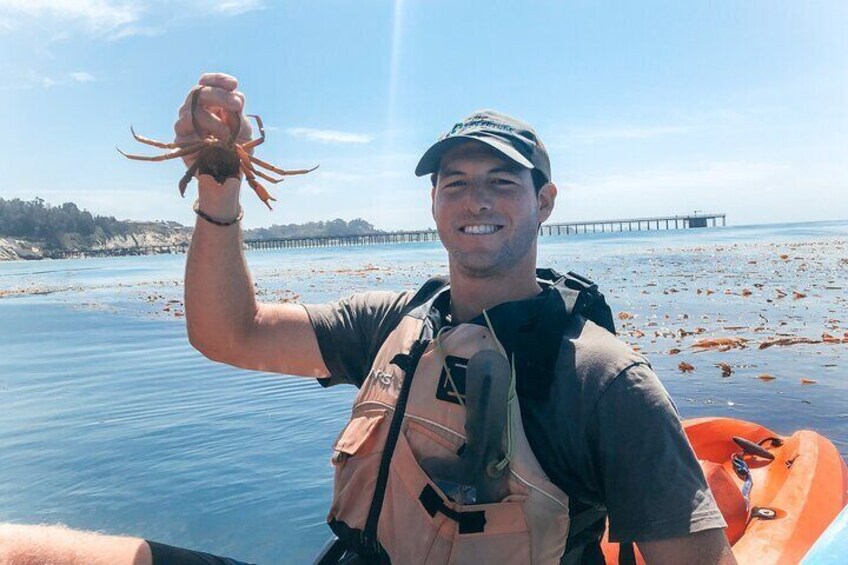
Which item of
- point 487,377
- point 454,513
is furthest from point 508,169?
point 454,513

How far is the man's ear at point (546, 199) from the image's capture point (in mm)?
3377

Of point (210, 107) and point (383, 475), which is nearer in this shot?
point (383, 475)

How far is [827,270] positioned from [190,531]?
29704 mm

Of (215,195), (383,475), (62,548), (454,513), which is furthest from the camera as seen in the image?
(215,195)

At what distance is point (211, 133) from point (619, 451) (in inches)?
86.5

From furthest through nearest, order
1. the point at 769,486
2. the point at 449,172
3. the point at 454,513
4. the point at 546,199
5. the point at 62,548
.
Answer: the point at 769,486
the point at 546,199
the point at 449,172
the point at 454,513
the point at 62,548

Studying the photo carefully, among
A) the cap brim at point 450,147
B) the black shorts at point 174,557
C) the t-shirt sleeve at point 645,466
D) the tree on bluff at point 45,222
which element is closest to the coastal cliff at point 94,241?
the tree on bluff at point 45,222

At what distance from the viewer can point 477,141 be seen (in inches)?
122

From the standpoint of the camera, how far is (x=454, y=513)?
2492 mm

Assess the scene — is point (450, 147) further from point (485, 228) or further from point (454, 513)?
point (454, 513)

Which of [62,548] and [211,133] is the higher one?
[211,133]

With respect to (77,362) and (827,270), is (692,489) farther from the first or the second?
(827,270)

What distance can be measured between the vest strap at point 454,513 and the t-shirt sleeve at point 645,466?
0.49 meters

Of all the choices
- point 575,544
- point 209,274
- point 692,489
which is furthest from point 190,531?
point 692,489
